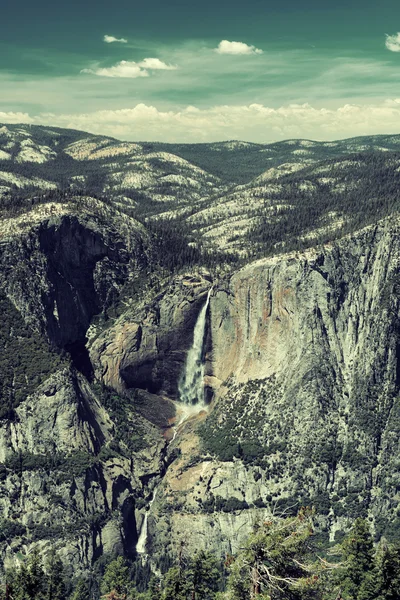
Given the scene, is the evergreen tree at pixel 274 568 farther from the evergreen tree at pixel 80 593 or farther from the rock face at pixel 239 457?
the rock face at pixel 239 457

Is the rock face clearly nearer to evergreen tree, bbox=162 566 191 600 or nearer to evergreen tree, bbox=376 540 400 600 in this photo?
evergreen tree, bbox=162 566 191 600

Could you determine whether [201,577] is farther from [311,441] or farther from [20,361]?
[20,361]

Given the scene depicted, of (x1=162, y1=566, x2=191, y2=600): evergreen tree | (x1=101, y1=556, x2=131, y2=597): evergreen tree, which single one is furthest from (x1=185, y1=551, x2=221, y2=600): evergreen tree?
(x1=101, y1=556, x2=131, y2=597): evergreen tree

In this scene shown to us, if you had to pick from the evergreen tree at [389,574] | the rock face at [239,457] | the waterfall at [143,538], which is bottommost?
the waterfall at [143,538]

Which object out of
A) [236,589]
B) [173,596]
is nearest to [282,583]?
[236,589]

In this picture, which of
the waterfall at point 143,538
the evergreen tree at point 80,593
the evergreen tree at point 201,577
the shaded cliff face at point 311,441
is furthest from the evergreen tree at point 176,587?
the waterfall at point 143,538

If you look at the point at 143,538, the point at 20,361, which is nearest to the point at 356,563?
the point at 143,538

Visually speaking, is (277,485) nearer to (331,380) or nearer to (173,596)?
(331,380)

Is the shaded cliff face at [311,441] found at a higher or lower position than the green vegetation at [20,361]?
lower
